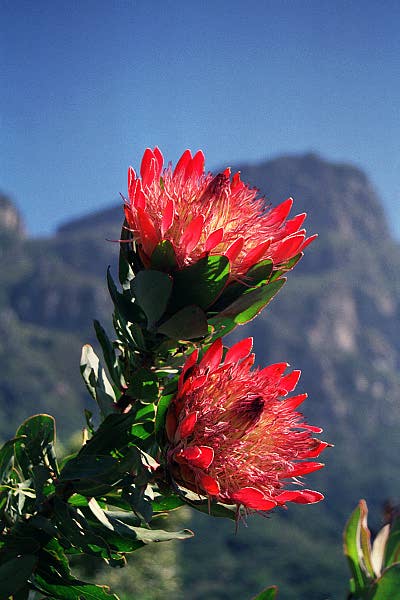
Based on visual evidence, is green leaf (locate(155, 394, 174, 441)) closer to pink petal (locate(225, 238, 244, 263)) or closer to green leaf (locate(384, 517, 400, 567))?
pink petal (locate(225, 238, 244, 263))

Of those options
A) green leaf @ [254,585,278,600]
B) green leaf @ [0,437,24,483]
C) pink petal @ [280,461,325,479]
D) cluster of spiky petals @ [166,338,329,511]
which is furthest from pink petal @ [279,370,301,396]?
green leaf @ [0,437,24,483]

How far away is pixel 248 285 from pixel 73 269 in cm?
11336

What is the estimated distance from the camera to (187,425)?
0.88m

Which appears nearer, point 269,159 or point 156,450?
point 156,450

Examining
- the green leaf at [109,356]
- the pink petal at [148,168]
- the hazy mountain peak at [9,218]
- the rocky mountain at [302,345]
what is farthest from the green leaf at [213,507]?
the hazy mountain peak at [9,218]

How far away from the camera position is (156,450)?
3.27 feet

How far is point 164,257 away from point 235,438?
27 centimetres

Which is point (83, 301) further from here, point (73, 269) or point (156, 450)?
point (156, 450)

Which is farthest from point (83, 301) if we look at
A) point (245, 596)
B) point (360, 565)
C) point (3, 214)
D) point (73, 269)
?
point (360, 565)

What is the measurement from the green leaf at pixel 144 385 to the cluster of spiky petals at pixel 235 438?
37 mm

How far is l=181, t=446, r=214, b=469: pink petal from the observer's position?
2.81 feet

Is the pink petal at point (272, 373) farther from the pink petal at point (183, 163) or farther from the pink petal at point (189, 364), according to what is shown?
the pink petal at point (183, 163)

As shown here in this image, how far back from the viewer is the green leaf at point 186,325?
869 millimetres

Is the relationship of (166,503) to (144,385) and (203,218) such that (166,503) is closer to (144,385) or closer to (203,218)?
(144,385)
